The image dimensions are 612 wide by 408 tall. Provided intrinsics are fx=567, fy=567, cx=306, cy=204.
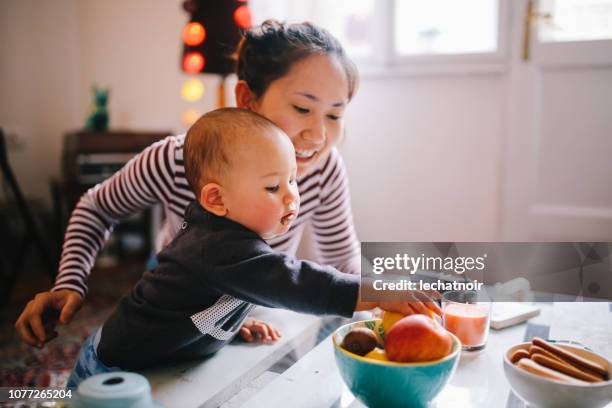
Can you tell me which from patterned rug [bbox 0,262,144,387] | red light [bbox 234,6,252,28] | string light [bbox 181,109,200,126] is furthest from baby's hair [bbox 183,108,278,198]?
string light [bbox 181,109,200,126]

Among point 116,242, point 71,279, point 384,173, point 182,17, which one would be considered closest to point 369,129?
point 384,173

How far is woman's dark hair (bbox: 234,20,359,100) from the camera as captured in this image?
950mm

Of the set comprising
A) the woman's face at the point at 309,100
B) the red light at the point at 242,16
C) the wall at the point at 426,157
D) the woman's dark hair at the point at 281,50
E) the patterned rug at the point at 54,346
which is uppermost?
the red light at the point at 242,16

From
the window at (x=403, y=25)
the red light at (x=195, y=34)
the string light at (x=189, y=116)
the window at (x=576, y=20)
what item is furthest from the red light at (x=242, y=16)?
the window at (x=576, y=20)

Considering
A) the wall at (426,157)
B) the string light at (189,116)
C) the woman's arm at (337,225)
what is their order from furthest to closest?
the string light at (189,116) < the wall at (426,157) < the woman's arm at (337,225)

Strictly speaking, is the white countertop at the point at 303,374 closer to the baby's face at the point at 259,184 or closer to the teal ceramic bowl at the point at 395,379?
the teal ceramic bowl at the point at 395,379

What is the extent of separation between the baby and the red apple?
0.07 meters

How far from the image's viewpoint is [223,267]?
2.21 feet

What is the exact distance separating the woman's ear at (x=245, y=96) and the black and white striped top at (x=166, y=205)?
139 mm

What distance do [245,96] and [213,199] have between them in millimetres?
359

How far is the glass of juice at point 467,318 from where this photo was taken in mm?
794

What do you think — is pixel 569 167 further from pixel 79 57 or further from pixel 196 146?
pixel 79 57

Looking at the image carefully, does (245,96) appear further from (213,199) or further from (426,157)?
(426,157)

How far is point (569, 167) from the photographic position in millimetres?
2383
